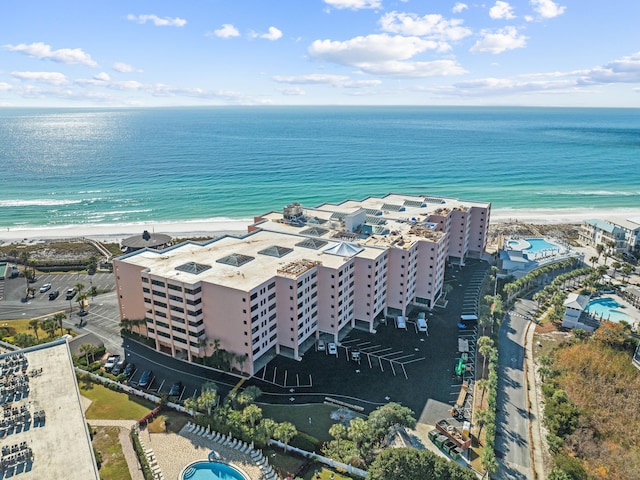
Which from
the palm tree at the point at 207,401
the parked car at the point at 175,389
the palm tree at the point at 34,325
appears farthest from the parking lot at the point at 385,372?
the palm tree at the point at 34,325

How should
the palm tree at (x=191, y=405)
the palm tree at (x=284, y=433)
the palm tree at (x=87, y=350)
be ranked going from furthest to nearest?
the palm tree at (x=87, y=350)
the palm tree at (x=191, y=405)
the palm tree at (x=284, y=433)

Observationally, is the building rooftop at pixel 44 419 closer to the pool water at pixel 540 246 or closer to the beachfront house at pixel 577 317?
the beachfront house at pixel 577 317

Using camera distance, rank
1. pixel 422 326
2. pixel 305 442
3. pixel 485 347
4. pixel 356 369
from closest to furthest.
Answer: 1. pixel 305 442
2. pixel 485 347
3. pixel 356 369
4. pixel 422 326

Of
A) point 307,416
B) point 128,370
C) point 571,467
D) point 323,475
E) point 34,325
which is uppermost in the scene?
point 34,325

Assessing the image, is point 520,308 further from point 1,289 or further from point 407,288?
point 1,289

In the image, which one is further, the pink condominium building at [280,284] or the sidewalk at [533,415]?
the pink condominium building at [280,284]

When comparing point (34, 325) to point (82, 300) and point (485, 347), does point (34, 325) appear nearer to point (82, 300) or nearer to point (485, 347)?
point (82, 300)

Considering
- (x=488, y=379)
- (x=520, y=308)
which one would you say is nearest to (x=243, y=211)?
(x=520, y=308)

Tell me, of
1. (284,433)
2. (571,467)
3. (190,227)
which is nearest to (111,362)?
(284,433)
